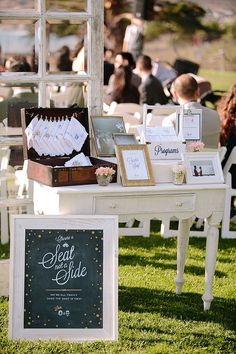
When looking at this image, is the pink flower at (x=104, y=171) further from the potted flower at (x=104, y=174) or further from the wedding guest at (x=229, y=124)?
the wedding guest at (x=229, y=124)

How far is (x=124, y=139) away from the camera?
192 inches

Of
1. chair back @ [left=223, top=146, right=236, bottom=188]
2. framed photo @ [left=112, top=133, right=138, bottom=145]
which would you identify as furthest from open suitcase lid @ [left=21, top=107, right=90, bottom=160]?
chair back @ [left=223, top=146, right=236, bottom=188]

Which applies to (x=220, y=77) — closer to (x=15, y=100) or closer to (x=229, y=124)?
(x=229, y=124)

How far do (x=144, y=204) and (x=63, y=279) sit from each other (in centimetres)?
55

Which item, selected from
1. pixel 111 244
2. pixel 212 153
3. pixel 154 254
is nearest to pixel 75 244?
pixel 111 244

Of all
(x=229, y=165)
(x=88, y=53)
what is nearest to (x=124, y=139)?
(x=88, y=53)

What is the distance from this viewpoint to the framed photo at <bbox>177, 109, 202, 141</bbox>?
16.5 feet

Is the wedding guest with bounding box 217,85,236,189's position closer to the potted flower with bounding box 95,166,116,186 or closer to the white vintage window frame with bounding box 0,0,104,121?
the white vintage window frame with bounding box 0,0,104,121

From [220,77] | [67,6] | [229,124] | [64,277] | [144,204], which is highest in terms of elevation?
[67,6]

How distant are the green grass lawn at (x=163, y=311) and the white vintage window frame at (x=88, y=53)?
1126 mm

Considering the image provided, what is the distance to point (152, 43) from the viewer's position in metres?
24.9

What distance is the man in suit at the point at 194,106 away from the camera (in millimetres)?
6402

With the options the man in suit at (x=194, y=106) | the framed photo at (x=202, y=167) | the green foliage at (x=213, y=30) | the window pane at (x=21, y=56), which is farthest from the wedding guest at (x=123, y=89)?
the green foliage at (x=213, y=30)

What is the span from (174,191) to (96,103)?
80 cm
